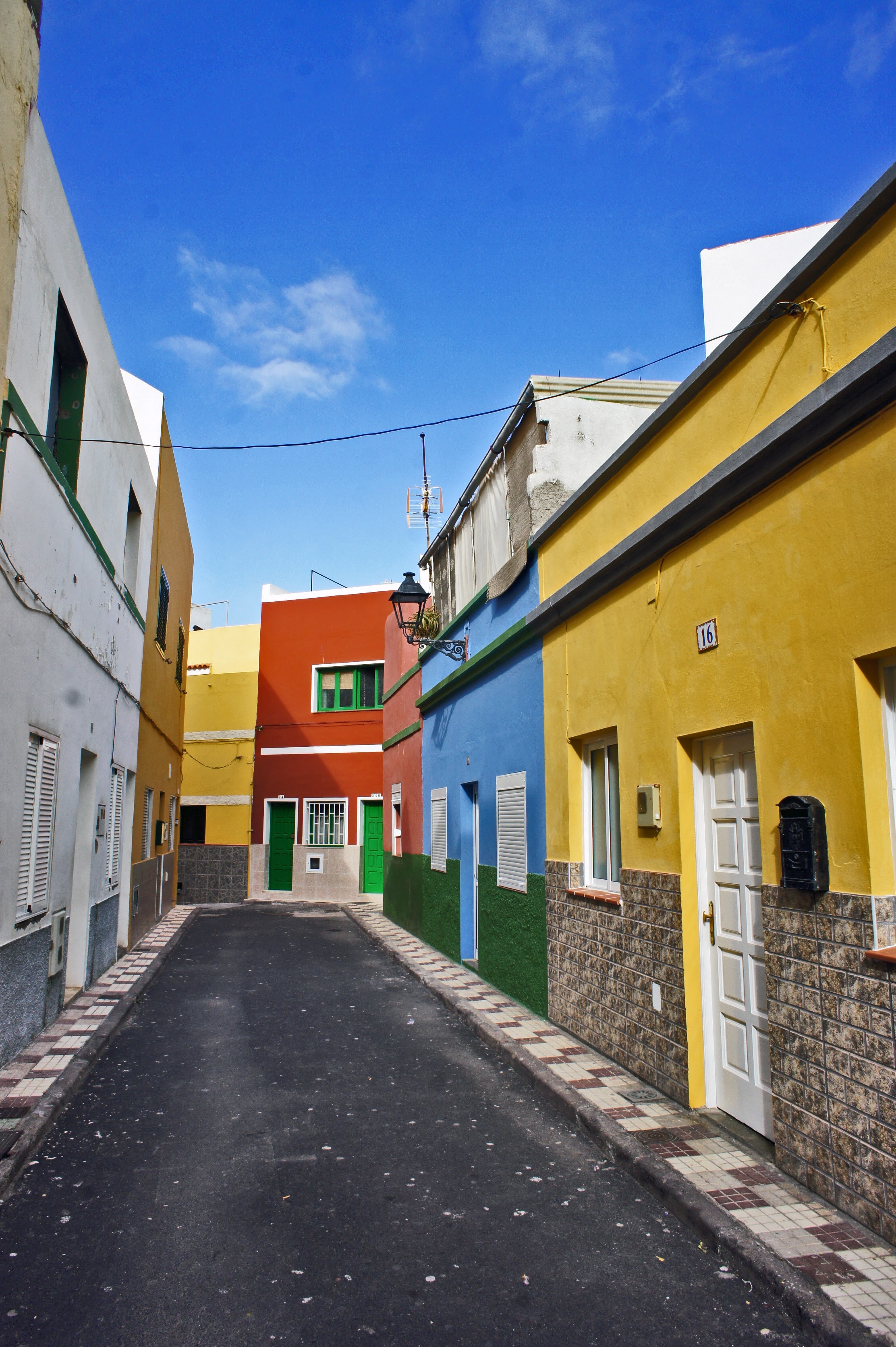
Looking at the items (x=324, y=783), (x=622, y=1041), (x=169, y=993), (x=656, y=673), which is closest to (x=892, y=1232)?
(x=622, y=1041)

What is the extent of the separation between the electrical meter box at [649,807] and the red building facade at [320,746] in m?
15.9

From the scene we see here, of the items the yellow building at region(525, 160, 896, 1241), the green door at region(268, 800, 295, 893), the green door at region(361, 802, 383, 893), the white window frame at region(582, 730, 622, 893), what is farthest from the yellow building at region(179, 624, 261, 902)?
the yellow building at region(525, 160, 896, 1241)

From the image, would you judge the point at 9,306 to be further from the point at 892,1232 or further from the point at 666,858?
the point at 892,1232

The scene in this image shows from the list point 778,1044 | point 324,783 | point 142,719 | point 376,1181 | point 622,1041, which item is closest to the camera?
point 778,1044

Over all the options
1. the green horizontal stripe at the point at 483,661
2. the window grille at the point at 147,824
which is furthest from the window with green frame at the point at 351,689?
the green horizontal stripe at the point at 483,661

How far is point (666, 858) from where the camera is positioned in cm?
527

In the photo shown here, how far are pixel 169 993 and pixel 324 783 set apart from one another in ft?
41.7

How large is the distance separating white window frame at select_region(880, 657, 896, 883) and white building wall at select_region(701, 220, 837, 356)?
15.2ft

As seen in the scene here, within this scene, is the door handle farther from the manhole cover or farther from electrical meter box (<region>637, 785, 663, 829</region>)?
the manhole cover

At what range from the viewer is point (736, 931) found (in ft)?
15.5

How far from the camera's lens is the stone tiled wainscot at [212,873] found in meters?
22.0

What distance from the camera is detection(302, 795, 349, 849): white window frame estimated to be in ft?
71.6

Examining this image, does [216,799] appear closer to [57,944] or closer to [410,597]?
[410,597]

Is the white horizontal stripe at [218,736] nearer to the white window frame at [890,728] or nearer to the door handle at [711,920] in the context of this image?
the door handle at [711,920]
